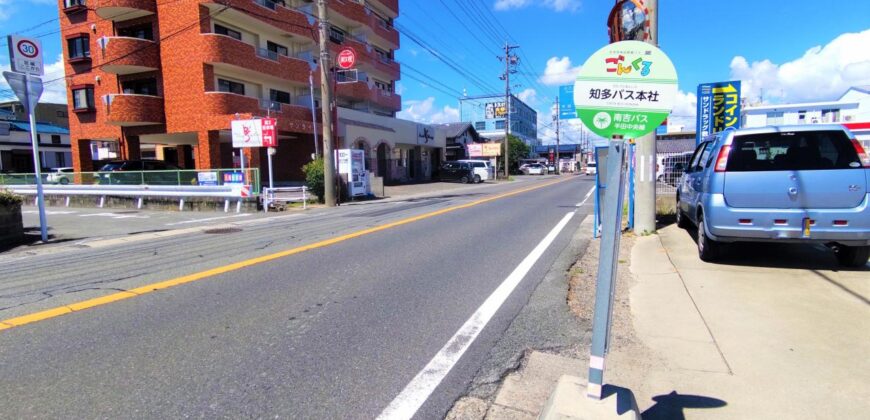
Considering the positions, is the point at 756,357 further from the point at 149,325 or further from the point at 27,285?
the point at 27,285

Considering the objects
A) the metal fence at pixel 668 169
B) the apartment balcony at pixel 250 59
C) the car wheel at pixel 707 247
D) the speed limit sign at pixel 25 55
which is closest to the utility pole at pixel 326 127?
the apartment balcony at pixel 250 59

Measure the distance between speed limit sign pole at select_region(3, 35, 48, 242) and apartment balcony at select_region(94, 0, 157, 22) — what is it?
17.4 metres

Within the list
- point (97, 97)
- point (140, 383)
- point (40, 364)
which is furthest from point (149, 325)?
point (97, 97)

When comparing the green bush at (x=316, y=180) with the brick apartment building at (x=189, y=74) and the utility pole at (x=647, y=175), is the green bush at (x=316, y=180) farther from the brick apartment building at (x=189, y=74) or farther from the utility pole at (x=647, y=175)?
the utility pole at (x=647, y=175)

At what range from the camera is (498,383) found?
137 inches

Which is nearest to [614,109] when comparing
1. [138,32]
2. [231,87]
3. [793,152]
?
[793,152]

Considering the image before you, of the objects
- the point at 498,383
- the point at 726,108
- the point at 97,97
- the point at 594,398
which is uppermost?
the point at 97,97

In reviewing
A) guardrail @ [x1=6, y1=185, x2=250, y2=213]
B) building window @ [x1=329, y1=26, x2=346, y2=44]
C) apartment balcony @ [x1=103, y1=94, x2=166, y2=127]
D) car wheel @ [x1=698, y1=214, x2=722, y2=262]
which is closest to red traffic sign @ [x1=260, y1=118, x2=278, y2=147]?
guardrail @ [x1=6, y1=185, x2=250, y2=213]

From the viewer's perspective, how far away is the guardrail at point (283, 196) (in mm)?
17453

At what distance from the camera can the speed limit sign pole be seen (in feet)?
35.0

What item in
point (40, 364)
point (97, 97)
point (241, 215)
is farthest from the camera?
point (97, 97)

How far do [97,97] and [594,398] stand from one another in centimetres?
3427

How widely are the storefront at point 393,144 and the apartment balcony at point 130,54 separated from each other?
10.4 metres

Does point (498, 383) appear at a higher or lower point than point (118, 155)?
lower
